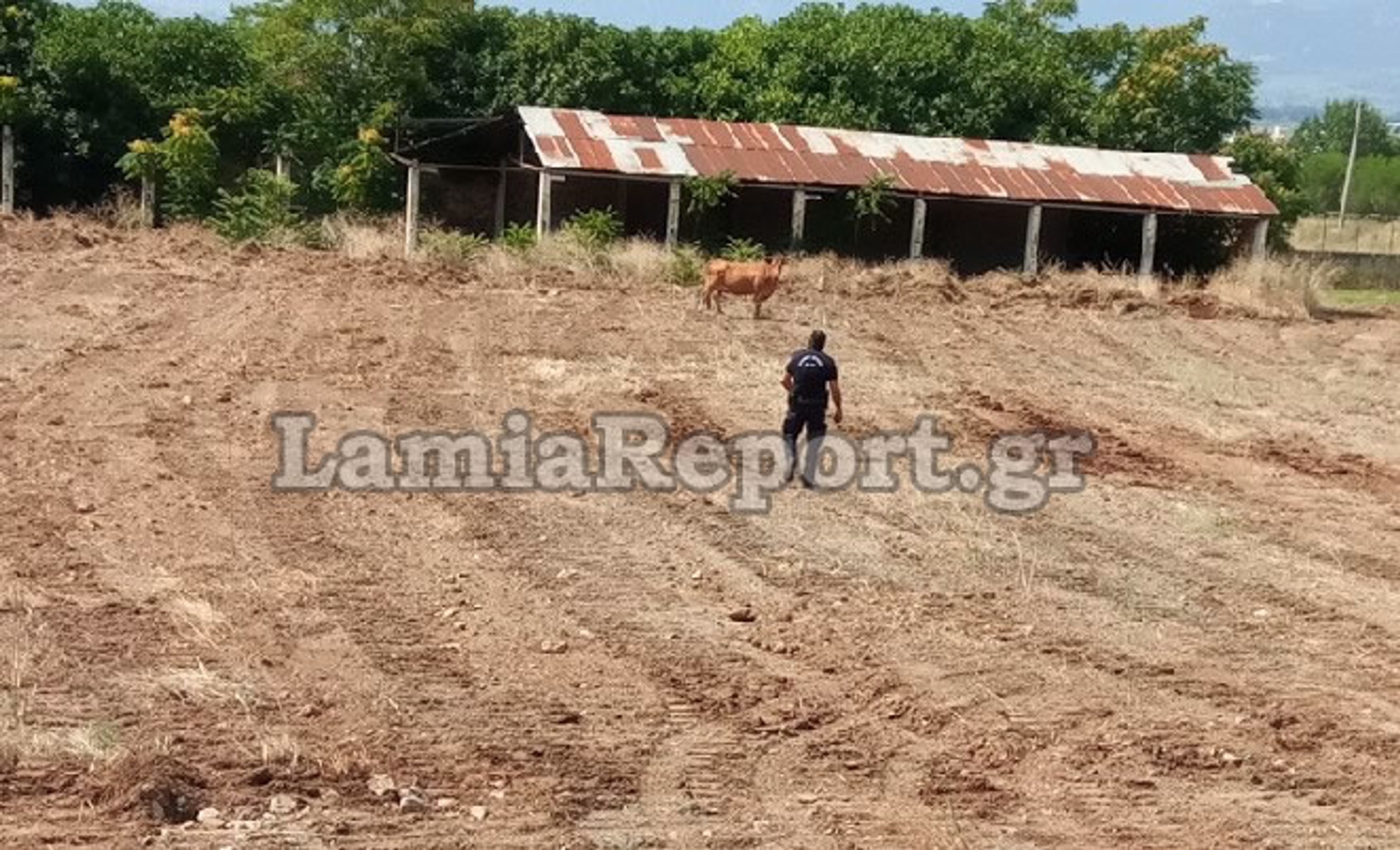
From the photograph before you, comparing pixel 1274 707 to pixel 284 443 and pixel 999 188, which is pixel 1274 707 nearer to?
pixel 284 443

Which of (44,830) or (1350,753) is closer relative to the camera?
(44,830)

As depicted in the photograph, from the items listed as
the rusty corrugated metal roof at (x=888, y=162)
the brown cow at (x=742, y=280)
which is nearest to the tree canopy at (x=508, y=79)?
the rusty corrugated metal roof at (x=888, y=162)

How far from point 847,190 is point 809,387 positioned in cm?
1926

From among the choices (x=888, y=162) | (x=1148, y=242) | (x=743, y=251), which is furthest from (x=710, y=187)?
(x=1148, y=242)

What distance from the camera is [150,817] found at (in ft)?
22.1

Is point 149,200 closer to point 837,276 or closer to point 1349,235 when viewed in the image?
point 837,276

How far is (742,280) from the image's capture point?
79.1ft

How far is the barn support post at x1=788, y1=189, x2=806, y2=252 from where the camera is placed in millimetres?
31391

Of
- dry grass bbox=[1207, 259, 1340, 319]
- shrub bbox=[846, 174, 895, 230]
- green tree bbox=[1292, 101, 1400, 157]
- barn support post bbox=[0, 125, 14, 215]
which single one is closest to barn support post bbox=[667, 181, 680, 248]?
shrub bbox=[846, 174, 895, 230]

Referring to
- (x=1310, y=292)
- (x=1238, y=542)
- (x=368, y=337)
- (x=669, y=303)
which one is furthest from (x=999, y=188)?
(x=1238, y=542)

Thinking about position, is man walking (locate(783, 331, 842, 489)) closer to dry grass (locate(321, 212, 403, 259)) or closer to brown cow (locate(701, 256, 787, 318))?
brown cow (locate(701, 256, 787, 318))

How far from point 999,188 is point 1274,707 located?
2448cm

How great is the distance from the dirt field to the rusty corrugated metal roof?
12627 mm

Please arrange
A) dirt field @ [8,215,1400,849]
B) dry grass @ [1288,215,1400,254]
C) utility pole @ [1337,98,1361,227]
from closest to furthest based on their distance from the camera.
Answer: dirt field @ [8,215,1400,849] → dry grass @ [1288,215,1400,254] → utility pole @ [1337,98,1361,227]
